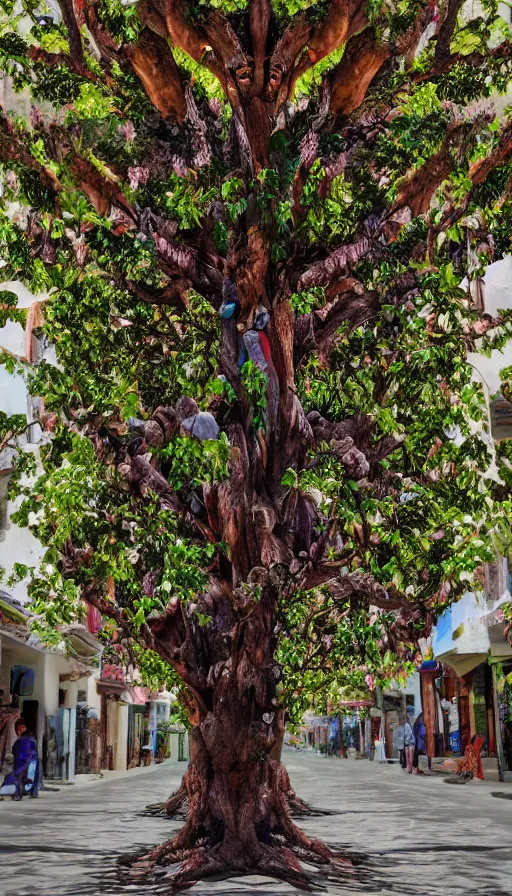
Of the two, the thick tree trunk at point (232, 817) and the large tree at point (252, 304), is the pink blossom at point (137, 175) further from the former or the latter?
the thick tree trunk at point (232, 817)

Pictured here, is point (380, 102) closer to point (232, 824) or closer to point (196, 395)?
point (196, 395)

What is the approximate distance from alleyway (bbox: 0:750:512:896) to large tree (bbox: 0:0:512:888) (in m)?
1.19

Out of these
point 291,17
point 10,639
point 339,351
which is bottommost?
point 10,639

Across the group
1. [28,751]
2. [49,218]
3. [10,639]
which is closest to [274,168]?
[49,218]

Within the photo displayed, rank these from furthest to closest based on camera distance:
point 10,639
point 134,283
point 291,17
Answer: point 10,639
point 134,283
point 291,17

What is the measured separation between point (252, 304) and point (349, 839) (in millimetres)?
9566

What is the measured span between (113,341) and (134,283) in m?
0.75

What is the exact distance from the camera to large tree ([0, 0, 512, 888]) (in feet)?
29.6

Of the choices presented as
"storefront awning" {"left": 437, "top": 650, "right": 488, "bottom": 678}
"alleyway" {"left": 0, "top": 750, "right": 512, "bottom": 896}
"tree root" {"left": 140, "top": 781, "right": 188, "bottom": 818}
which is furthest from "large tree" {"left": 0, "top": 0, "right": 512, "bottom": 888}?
"storefront awning" {"left": 437, "top": 650, "right": 488, "bottom": 678}

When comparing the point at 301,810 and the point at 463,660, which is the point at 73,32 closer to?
the point at 301,810

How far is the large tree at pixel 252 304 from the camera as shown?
9.02 m

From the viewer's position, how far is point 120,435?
10055 millimetres

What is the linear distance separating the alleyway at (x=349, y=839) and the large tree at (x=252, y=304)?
1.19m

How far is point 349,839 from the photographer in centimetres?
1544
